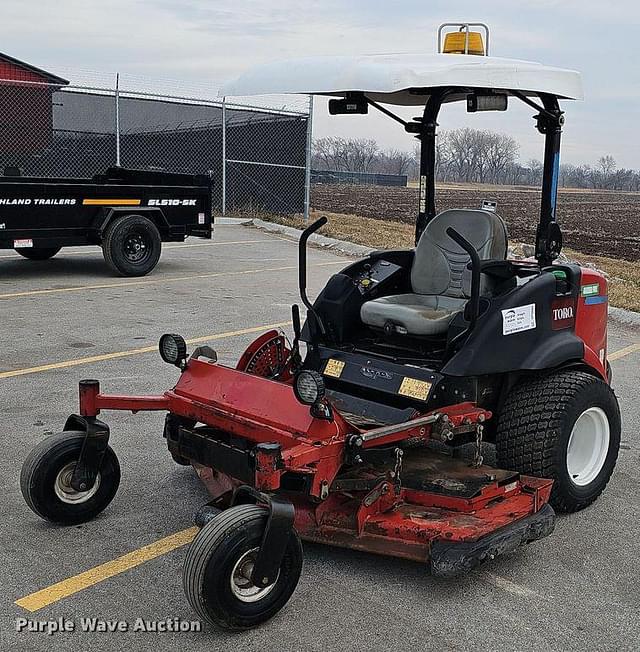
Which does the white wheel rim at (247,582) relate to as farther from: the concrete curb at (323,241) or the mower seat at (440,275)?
the concrete curb at (323,241)

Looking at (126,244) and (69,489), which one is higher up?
(126,244)

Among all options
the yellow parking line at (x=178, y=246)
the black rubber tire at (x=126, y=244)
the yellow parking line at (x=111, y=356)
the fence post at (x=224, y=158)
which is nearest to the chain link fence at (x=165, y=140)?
the fence post at (x=224, y=158)

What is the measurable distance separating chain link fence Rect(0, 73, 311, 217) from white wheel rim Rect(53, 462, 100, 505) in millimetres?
13562

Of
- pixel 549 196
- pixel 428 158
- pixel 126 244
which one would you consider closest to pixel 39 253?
pixel 126 244

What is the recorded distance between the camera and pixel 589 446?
183 inches

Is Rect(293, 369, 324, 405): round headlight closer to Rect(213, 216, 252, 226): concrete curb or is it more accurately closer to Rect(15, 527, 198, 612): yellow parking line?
Rect(15, 527, 198, 612): yellow parking line

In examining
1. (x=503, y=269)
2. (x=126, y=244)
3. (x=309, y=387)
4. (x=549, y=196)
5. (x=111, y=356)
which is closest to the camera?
(x=309, y=387)

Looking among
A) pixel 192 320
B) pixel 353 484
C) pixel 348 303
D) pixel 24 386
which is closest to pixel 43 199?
pixel 192 320

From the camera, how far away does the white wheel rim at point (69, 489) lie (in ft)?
13.3

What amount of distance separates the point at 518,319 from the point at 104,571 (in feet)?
7.40

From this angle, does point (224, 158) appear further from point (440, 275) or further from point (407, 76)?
point (407, 76)

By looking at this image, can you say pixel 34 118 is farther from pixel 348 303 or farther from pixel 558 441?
pixel 558 441

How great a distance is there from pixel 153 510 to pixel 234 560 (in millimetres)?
1278

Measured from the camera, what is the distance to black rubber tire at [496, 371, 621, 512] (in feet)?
13.9
